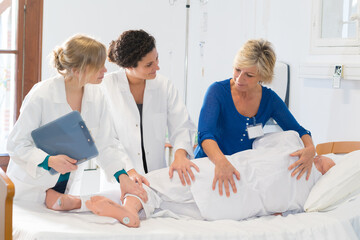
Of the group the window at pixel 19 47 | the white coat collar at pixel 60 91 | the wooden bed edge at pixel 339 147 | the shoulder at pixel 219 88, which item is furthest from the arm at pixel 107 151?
the window at pixel 19 47

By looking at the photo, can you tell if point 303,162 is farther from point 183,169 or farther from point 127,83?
point 127,83

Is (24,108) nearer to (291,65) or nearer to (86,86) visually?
(86,86)

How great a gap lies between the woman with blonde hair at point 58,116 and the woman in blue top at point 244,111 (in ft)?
1.56

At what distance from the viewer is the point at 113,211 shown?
5.88 ft

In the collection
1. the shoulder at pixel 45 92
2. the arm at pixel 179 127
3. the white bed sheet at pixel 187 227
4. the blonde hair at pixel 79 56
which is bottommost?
the white bed sheet at pixel 187 227

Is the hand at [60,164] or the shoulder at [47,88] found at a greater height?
the shoulder at [47,88]

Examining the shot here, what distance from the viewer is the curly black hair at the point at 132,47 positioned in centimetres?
234

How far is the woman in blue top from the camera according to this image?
2258mm

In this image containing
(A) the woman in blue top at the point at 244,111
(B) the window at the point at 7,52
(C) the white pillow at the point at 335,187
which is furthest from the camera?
(B) the window at the point at 7,52

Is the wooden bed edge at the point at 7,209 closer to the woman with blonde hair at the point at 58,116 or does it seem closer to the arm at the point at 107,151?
the woman with blonde hair at the point at 58,116

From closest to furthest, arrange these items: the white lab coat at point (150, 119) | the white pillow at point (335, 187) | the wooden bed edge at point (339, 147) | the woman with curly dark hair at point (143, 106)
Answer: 1. the white pillow at point (335, 187)
2. the woman with curly dark hair at point (143, 106)
3. the white lab coat at point (150, 119)
4. the wooden bed edge at point (339, 147)

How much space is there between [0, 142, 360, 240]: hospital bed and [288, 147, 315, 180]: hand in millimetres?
208

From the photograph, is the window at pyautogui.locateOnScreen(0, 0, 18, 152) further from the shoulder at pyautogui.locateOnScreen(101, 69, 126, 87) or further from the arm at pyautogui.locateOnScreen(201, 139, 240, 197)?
the arm at pyautogui.locateOnScreen(201, 139, 240, 197)

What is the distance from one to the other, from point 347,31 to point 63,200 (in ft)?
6.43
